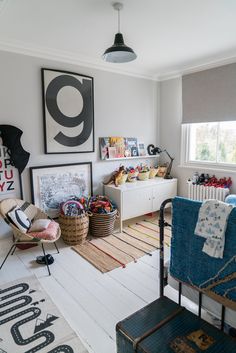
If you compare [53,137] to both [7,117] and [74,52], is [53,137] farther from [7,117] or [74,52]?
[74,52]

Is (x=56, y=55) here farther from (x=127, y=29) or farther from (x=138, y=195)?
(x=138, y=195)

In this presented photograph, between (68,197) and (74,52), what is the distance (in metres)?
1.91

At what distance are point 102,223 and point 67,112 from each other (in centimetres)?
157

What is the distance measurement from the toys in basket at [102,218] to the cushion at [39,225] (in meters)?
0.70

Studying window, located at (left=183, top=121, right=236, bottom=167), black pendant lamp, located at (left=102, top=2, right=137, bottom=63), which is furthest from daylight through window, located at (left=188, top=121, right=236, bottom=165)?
black pendant lamp, located at (left=102, top=2, right=137, bottom=63)

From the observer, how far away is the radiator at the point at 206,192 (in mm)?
3509

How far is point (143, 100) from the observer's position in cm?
424

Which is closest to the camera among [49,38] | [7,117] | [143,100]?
[49,38]

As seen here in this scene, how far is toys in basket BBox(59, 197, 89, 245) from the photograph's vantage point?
307 centimetres

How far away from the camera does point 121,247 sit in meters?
3.07

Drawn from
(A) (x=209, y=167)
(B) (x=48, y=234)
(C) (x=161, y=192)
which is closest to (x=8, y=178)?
(B) (x=48, y=234)

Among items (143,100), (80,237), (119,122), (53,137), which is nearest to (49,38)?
(53,137)

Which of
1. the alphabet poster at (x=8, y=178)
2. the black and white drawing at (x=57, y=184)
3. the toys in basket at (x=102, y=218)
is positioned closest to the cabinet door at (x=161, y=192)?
the toys in basket at (x=102, y=218)

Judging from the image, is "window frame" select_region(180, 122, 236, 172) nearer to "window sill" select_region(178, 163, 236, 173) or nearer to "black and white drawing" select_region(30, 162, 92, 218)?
"window sill" select_region(178, 163, 236, 173)
